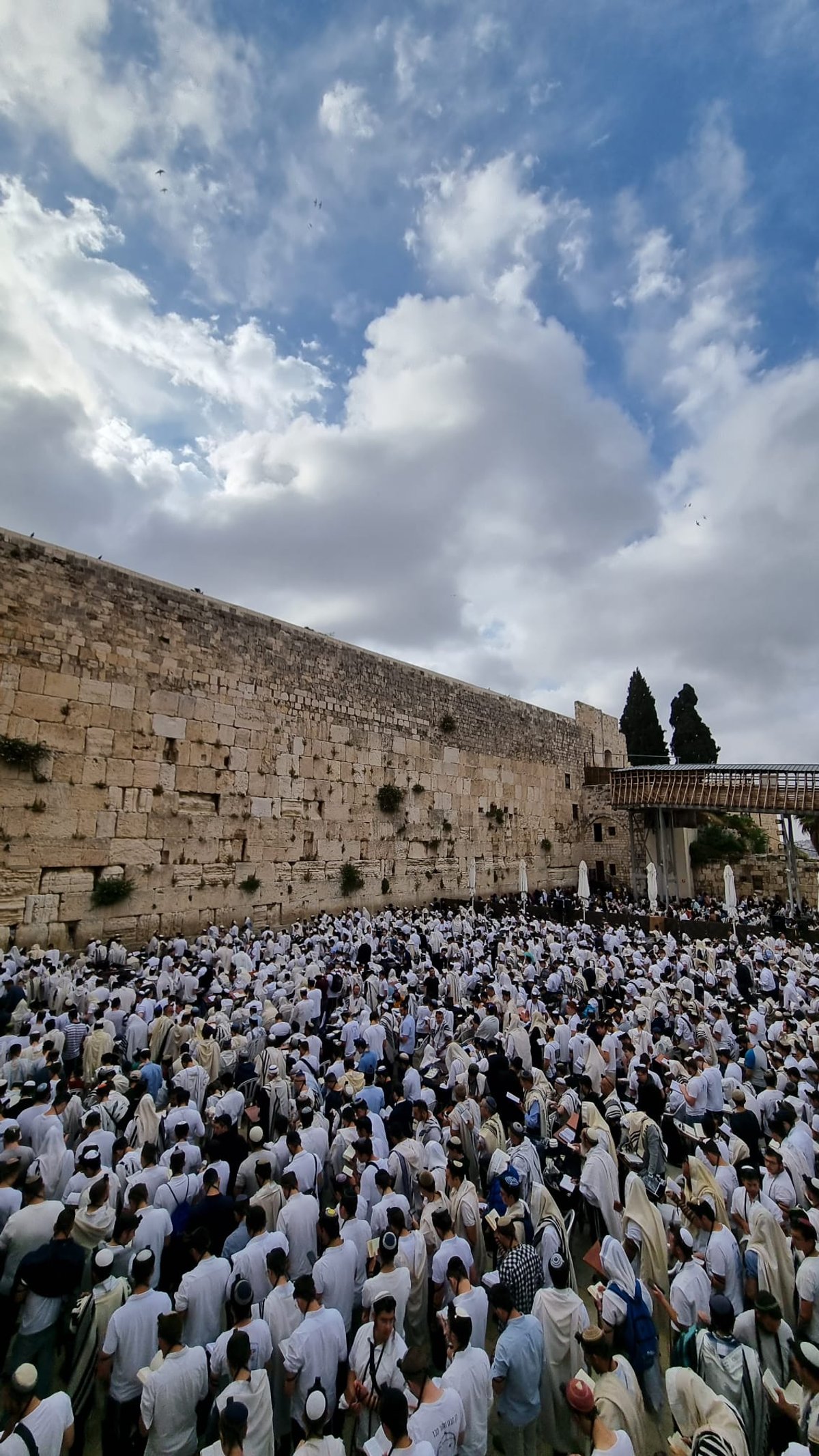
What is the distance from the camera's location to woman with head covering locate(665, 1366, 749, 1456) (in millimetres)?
2320

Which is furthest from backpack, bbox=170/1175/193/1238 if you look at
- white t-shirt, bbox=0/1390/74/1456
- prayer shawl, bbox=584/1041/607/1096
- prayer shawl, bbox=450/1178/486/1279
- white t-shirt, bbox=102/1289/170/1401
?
prayer shawl, bbox=584/1041/607/1096

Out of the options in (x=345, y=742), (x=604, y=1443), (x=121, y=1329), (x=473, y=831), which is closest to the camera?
(x=604, y=1443)

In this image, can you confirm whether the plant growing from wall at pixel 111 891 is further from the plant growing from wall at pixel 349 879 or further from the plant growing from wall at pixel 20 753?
the plant growing from wall at pixel 349 879

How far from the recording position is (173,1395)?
282 cm

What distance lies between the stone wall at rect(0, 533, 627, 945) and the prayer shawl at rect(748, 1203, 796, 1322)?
11883mm

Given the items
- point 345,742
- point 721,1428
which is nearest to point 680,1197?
point 721,1428

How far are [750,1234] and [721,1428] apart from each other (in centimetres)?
171

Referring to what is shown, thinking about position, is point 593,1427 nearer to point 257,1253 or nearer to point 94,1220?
point 257,1253

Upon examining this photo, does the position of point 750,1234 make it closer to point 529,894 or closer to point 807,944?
point 807,944

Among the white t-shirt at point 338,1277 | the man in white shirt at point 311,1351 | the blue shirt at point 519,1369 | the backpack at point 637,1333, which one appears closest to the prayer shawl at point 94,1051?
the white t-shirt at point 338,1277

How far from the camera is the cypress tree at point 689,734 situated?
34406mm

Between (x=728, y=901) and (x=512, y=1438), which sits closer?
(x=512, y=1438)

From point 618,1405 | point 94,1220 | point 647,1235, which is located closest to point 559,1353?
point 618,1405

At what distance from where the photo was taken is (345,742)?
1833 cm
